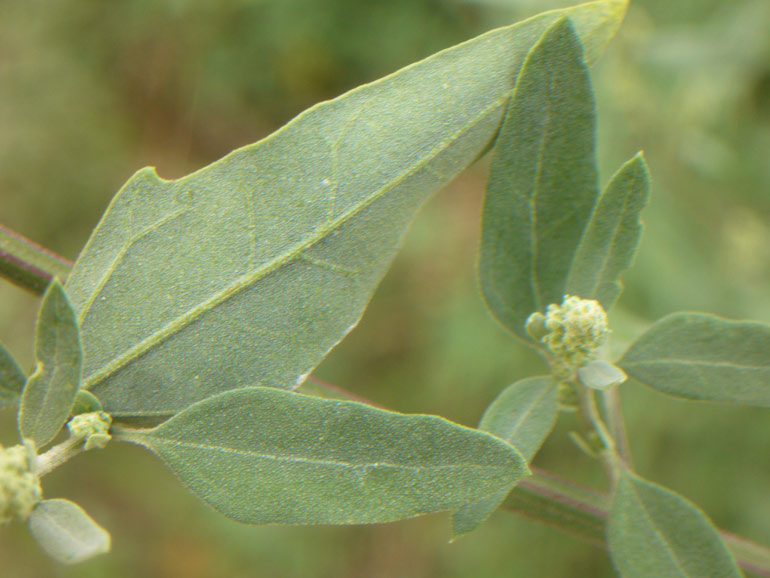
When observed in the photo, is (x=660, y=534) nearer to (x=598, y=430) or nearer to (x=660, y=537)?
(x=660, y=537)

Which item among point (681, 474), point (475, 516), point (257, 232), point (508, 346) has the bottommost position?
point (475, 516)

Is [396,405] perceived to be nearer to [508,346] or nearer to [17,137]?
[508,346]

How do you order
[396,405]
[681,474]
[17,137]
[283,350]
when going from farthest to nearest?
[17,137] < [396,405] < [681,474] < [283,350]

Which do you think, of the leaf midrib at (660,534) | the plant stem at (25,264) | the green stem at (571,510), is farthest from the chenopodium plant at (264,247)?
the leaf midrib at (660,534)

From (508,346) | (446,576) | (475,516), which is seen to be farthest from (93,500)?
(475,516)

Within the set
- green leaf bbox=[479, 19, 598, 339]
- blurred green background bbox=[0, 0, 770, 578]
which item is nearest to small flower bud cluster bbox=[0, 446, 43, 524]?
green leaf bbox=[479, 19, 598, 339]

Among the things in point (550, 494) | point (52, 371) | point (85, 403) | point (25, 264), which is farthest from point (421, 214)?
point (52, 371)

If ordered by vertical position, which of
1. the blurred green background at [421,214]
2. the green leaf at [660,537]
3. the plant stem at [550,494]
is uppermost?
the blurred green background at [421,214]

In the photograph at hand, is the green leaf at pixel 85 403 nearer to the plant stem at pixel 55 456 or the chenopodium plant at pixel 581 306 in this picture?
the plant stem at pixel 55 456
